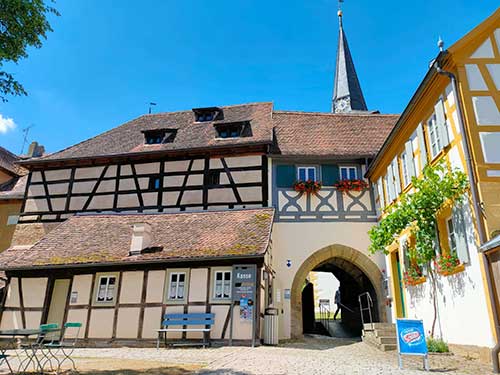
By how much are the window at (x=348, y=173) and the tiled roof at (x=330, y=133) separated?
52cm

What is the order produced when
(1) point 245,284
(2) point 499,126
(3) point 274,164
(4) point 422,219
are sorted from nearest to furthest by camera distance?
(2) point 499,126 → (4) point 422,219 → (1) point 245,284 → (3) point 274,164

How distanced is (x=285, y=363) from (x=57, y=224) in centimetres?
1150

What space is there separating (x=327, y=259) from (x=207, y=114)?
815cm

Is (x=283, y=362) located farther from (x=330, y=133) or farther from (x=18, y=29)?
(x=330, y=133)

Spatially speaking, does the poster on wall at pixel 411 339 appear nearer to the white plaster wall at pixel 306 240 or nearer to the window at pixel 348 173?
the white plaster wall at pixel 306 240

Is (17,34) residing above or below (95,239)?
above

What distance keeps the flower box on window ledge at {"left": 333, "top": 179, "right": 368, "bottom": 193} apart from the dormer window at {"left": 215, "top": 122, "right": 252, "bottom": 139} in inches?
157

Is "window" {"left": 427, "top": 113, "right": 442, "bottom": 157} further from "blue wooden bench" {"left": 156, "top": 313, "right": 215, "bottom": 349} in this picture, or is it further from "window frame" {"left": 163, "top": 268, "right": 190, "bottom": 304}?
"window frame" {"left": 163, "top": 268, "right": 190, "bottom": 304}

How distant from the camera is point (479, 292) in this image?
702 centimetres

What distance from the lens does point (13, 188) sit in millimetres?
19547

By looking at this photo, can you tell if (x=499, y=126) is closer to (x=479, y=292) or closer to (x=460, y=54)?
(x=460, y=54)

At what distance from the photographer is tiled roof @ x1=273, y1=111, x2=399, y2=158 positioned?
14195 mm

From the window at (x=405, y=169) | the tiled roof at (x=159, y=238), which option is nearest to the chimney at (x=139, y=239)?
the tiled roof at (x=159, y=238)

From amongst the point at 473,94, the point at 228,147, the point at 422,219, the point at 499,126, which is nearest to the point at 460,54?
the point at 473,94
